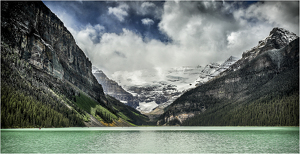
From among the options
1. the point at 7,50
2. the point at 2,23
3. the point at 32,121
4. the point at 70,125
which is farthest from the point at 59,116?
the point at 2,23

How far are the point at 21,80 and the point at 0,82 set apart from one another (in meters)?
24.6

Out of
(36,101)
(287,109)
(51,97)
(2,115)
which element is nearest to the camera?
(2,115)

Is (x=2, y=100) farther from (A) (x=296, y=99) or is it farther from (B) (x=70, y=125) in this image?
(A) (x=296, y=99)

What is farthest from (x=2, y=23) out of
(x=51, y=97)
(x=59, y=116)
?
(x=59, y=116)

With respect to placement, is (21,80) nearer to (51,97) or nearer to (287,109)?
(51,97)

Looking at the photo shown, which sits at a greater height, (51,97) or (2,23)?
(2,23)

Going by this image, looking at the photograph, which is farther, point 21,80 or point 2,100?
point 21,80

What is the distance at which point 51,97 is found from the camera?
172625mm

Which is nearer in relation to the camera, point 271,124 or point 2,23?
→ point 2,23

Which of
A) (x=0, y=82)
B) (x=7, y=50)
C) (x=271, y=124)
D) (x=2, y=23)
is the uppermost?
(x=2, y=23)

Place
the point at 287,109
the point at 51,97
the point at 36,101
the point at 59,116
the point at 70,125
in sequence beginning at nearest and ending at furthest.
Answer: the point at 36,101 → the point at 59,116 → the point at 70,125 → the point at 51,97 → the point at 287,109

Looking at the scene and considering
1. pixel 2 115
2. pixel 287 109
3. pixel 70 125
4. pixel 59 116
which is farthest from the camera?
pixel 287 109

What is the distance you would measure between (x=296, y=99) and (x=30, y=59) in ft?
721

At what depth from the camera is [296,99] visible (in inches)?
7352
